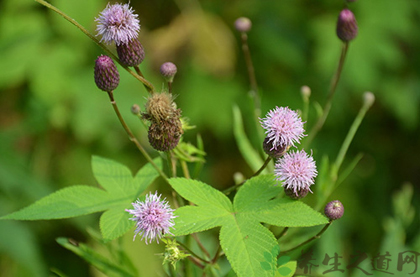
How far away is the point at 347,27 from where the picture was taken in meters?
1.40

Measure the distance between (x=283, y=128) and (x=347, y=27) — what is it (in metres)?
0.58

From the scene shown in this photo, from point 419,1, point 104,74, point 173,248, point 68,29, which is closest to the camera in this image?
point 173,248

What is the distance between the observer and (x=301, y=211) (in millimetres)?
936

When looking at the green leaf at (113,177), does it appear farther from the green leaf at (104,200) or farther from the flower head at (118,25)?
the flower head at (118,25)

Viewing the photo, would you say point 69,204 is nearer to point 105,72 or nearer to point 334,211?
point 105,72

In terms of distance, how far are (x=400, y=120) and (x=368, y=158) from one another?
312 millimetres

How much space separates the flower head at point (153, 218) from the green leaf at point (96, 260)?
40 cm

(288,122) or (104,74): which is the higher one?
(104,74)

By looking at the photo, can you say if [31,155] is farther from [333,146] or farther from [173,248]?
[173,248]

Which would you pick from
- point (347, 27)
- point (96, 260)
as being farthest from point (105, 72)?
point (347, 27)

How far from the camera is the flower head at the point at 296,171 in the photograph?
0.93m

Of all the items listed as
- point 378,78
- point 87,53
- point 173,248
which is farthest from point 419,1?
point 173,248

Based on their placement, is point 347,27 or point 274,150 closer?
point 274,150

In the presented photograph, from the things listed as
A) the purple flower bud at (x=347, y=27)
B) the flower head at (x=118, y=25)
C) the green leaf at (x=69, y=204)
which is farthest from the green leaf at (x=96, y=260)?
the purple flower bud at (x=347, y=27)
